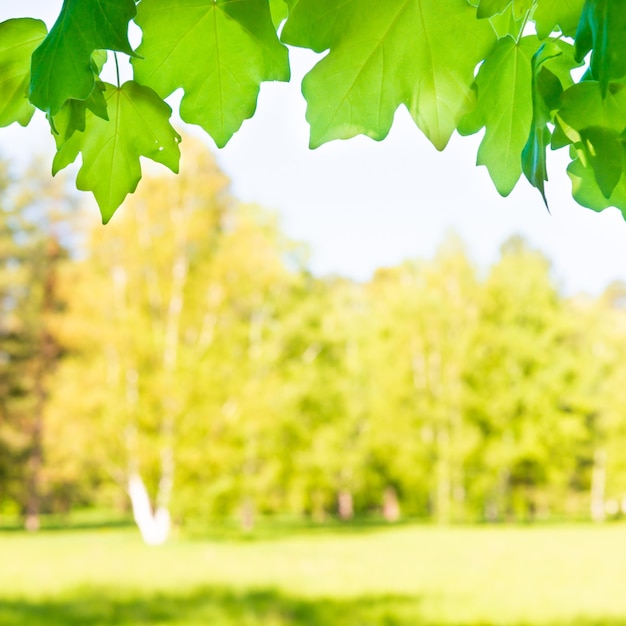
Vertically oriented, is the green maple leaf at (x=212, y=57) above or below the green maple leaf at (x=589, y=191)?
above

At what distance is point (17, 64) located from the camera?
2.15ft

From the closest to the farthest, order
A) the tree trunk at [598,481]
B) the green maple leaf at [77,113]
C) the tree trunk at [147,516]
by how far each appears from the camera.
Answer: the green maple leaf at [77,113] → the tree trunk at [147,516] → the tree trunk at [598,481]

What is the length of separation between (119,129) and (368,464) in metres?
24.0

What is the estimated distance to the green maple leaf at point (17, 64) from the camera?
630 mm

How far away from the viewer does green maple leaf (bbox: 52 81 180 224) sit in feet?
2.19

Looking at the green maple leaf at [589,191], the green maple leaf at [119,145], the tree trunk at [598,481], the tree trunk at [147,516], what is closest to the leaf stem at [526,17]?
the green maple leaf at [589,191]

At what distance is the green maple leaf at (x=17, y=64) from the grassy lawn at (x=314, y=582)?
681cm

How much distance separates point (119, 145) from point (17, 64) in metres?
0.10

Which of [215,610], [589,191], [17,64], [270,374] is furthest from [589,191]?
[270,374]

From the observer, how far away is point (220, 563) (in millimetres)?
11625

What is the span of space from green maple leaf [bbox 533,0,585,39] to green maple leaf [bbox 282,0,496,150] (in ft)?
0.19

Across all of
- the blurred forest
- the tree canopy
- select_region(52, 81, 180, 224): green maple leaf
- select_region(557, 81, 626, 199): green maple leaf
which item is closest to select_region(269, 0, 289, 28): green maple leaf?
the tree canopy

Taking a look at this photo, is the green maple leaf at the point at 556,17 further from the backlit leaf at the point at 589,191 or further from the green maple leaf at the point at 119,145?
the green maple leaf at the point at 119,145

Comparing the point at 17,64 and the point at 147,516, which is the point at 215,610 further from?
the point at 147,516
